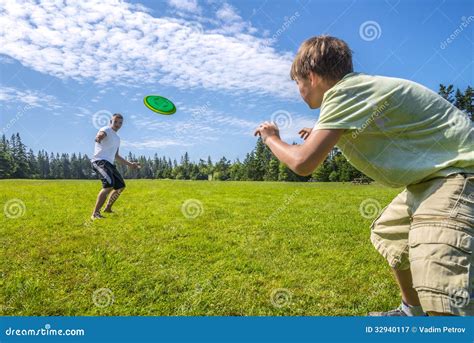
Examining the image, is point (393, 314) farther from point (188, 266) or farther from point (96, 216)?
point (96, 216)

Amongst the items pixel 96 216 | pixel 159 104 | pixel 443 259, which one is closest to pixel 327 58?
pixel 443 259

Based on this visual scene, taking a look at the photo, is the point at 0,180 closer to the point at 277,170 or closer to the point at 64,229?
the point at 64,229

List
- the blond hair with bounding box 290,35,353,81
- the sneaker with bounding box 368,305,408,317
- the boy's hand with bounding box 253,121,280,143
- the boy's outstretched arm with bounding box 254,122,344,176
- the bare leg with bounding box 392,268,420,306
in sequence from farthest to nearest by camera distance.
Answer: the sneaker with bounding box 368,305,408,317
the bare leg with bounding box 392,268,420,306
the boy's hand with bounding box 253,121,280,143
the blond hair with bounding box 290,35,353,81
the boy's outstretched arm with bounding box 254,122,344,176

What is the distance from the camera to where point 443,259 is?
2174 millimetres

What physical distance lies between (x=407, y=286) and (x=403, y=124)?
1465 mm

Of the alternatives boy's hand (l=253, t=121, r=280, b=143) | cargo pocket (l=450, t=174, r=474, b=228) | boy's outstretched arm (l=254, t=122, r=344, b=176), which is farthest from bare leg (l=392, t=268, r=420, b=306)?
boy's hand (l=253, t=121, r=280, b=143)

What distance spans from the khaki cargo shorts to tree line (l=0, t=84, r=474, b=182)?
28.1 ft

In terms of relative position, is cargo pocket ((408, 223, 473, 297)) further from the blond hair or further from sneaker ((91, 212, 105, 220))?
sneaker ((91, 212, 105, 220))

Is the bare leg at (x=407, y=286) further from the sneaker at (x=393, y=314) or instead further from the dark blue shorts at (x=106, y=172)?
the dark blue shorts at (x=106, y=172)

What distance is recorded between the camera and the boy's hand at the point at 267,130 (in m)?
2.59

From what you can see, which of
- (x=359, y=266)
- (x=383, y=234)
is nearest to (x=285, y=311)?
(x=383, y=234)

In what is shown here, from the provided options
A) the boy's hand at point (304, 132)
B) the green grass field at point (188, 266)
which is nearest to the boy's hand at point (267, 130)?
the boy's hand at point (304, 132)

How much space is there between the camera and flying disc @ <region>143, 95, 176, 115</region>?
19.5 ft

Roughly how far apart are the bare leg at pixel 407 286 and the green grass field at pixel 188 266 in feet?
1.78
